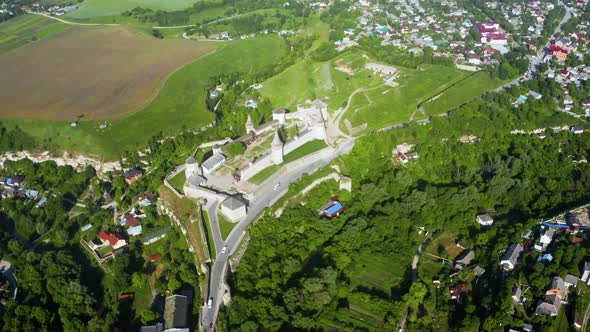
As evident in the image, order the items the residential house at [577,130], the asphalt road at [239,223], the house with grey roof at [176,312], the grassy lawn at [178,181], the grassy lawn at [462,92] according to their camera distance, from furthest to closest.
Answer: the grassy lawn at [462,92] < the residential house at [577,130] < the grassy lawn at [178,181] < the asphalt road at [239,223] < the house with grey roof at [176,312]

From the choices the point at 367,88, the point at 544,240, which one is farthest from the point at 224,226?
the point at 367,88

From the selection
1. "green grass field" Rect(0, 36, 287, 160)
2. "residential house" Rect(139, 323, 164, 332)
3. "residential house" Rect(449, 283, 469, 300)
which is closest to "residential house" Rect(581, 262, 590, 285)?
"residential house" Rect(449, 283, 469, 300)

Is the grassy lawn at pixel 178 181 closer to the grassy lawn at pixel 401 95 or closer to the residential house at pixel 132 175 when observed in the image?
the residential house at pixel 132 175

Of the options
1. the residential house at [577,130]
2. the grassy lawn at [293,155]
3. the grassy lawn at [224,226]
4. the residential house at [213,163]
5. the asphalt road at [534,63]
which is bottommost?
the asphalt road at [534,63]

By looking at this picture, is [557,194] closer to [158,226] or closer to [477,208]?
[477,208]

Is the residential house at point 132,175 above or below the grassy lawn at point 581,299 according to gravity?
below

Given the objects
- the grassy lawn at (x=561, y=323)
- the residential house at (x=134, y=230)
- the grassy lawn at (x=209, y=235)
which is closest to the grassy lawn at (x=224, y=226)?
the grassy lawn at (x=209, y=235)

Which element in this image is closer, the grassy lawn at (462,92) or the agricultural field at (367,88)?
the agricultural field at (367,88)

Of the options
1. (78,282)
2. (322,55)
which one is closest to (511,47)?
(322,55)

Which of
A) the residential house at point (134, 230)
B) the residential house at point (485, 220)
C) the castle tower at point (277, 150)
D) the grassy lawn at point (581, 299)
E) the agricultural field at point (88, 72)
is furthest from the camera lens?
the agricultural field at point (88, 72)
